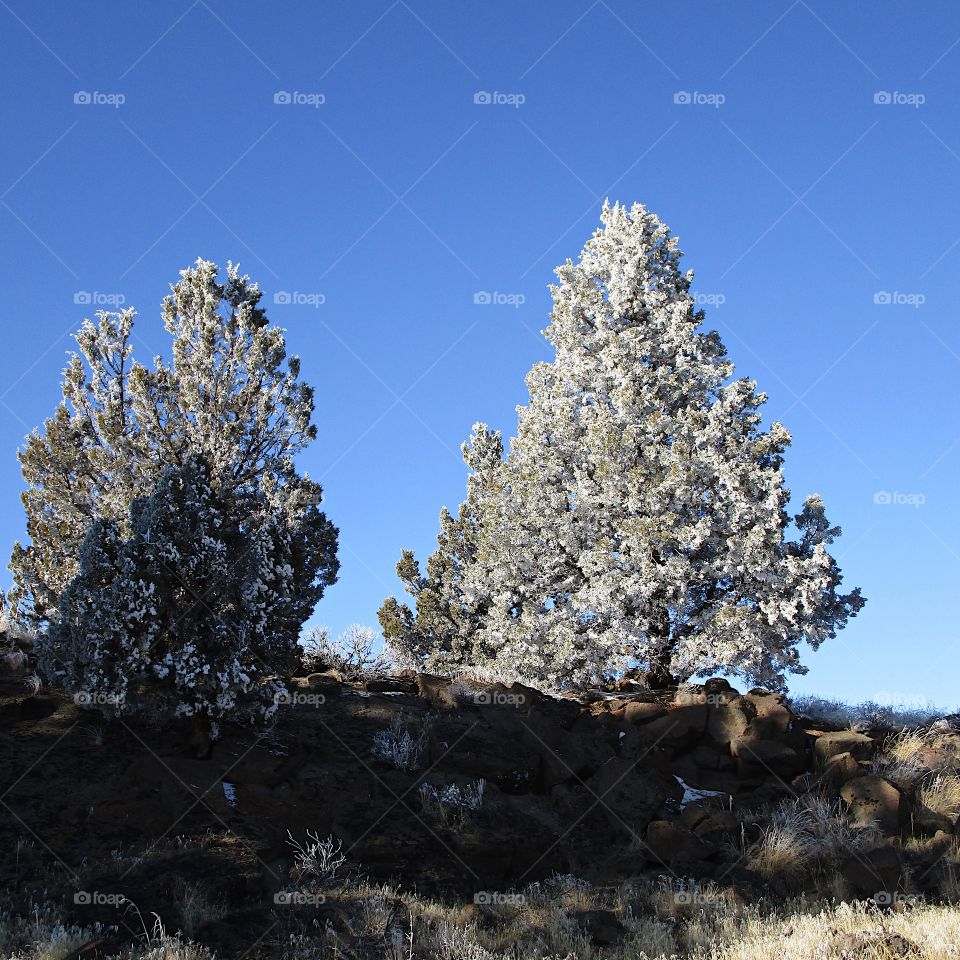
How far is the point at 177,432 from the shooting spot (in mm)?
24219

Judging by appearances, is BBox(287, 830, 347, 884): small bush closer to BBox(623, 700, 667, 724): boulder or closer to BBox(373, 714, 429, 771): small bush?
BBox(373, 714, 429, 771): small bush

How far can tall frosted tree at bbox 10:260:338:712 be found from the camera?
2314 centimetres

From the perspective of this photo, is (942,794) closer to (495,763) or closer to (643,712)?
(643,712)

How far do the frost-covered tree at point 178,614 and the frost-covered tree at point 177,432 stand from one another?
32.3 feet

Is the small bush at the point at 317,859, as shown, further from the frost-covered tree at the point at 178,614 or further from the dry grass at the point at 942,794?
the dry grass at the point at 942,794

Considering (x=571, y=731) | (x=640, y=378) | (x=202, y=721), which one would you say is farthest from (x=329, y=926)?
(x=640, y=378)

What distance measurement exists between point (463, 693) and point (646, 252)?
13.0 m

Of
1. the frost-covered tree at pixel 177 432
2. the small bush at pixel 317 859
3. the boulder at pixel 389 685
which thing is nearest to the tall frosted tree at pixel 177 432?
the frost-covered tree at pixel 177 432

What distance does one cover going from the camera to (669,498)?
64.3 feet

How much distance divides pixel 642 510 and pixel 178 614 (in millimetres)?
10952

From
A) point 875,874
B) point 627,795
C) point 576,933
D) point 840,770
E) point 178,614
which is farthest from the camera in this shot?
point 840,770

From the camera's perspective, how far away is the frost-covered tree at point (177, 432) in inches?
912

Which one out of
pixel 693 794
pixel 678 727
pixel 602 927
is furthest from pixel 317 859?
pixel 678 727

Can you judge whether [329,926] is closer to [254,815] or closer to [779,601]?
[254,815]
